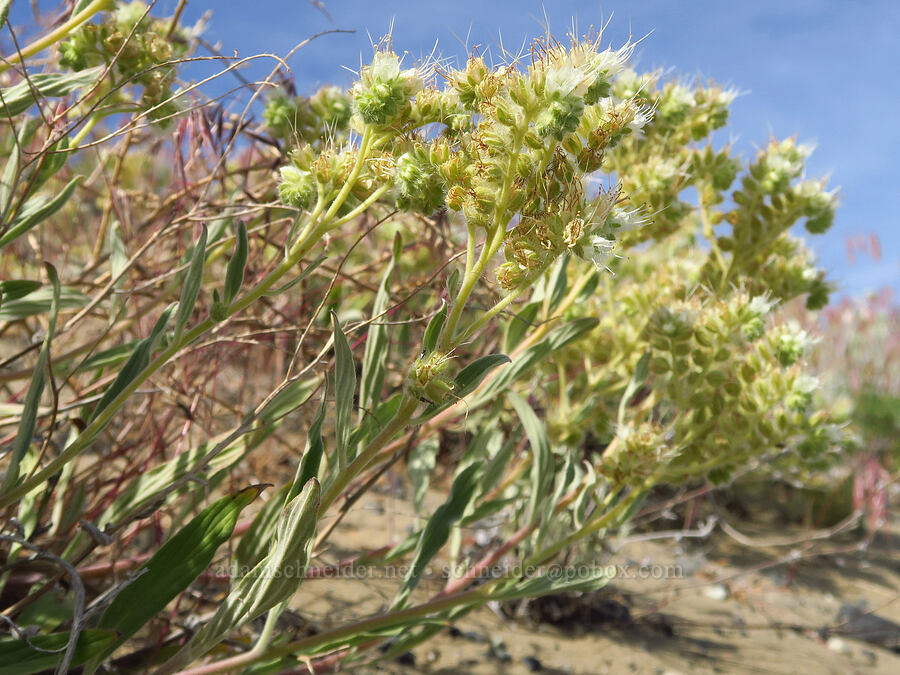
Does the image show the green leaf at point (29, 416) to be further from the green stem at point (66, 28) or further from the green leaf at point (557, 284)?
the green leaf at point (557, 284)

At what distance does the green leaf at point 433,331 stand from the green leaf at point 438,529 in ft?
1.52

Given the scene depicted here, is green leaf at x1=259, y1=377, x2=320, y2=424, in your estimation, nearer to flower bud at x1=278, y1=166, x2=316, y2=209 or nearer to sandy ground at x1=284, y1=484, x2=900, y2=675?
sandy ground at x1=284, y1=484, x2=900, y2=675

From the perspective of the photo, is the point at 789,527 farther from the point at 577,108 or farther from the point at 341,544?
the point at 577,108

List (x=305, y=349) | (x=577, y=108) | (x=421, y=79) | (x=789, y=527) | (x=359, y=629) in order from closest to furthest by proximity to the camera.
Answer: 1. (x=577, y=108)
2. (x=421, y=79)
3. (x=359, y=629)
4. (x=305, y=349)
5. (x=789, y=527)

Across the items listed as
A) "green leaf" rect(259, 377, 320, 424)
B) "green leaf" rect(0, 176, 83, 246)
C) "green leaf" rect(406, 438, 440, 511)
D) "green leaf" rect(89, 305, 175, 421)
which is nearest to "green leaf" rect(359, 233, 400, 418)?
"green leaf" rect(259, 377, 320, 424)

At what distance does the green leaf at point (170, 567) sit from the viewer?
112 centimetres

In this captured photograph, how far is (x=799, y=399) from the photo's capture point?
150 centimetres

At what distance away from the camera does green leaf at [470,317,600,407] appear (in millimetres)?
1408

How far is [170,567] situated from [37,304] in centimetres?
74

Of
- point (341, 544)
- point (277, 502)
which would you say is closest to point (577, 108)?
point (277, 502)

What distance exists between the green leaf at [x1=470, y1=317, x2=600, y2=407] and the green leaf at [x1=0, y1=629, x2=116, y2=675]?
72 cm

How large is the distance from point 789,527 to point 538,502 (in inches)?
148

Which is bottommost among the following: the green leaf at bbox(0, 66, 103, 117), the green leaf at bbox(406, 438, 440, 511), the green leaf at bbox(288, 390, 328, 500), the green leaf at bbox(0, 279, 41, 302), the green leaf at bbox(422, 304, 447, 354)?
the green leaf at bbox(288, 390, 328, 500)

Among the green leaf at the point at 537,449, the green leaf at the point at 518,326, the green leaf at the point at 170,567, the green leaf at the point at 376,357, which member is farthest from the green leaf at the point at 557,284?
the green leaf at the point at 170,567
